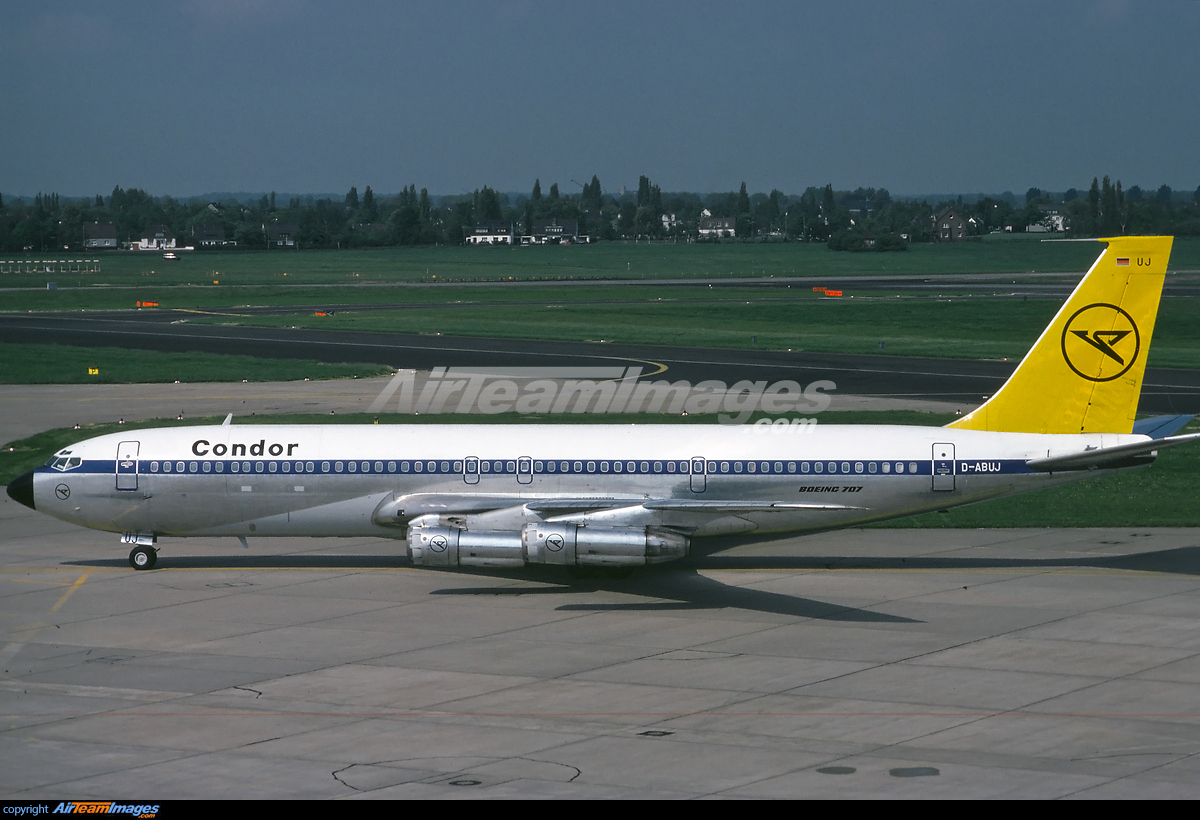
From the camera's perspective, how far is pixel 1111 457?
3550cm

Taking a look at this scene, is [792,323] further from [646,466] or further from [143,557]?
[143,557]

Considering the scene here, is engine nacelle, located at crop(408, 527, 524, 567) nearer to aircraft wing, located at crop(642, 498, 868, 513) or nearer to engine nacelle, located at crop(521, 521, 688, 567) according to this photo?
engine nacelle, located at crop(521, 521, 688, 567)

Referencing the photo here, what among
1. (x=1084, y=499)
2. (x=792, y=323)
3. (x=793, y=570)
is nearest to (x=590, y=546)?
(x=793, y=570)

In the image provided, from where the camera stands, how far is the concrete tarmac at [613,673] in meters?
22.4

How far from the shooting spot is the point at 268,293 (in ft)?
541

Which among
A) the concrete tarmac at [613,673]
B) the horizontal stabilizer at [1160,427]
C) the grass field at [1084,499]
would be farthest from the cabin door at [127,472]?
the horizontal stabilizer at [1160,427]

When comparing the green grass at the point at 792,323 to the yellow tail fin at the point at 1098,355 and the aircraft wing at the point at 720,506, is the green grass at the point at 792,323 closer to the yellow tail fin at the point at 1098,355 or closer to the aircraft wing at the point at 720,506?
the yellow tail fin at the point at 1098,355

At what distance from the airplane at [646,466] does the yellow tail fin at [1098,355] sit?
4 centimetres

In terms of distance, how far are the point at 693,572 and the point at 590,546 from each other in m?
5.18

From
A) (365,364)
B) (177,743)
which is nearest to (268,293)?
(365,364)

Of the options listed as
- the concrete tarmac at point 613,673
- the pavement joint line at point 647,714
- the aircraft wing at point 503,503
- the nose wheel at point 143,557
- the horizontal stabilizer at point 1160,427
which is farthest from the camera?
the nose wheel at point 143,557

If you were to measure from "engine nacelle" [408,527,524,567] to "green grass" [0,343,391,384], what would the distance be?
A: 50.2 metres
